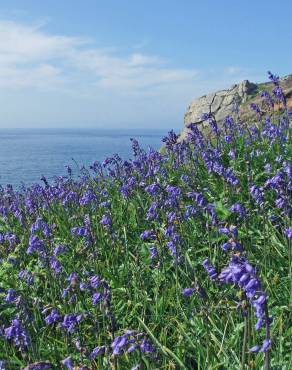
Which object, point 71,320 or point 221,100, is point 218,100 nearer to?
point 221,100

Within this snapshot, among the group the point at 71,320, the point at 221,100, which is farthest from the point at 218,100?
the point at 71,320

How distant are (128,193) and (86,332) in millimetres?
2558

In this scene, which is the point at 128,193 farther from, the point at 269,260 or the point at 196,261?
the point at 269,260

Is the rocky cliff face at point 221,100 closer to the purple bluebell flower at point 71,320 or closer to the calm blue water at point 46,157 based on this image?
the calm blue water at point 46,157

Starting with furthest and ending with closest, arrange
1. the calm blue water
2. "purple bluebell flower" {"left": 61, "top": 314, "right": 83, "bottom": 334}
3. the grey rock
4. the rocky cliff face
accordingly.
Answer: the calm blue water → the grey rock → the rocky cliff face → "purple bluebell flower" {"left": 61, "top": 314, "right": 83, "bottom": 334}

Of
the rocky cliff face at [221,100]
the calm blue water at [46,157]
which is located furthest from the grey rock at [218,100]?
the calm blue water at [46,157]

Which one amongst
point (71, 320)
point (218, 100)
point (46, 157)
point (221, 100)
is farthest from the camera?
point (46, 157)

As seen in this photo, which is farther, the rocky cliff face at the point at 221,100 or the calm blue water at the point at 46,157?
the calm blue water at the point at 46,157

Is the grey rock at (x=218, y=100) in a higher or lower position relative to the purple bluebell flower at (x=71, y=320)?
higher

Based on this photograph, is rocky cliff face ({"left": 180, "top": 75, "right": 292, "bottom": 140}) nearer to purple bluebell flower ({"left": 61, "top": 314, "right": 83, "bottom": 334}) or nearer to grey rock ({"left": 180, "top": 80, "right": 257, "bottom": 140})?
grey rock ({"left": 180, "top": 80, "right": 257, "bottom": 140})

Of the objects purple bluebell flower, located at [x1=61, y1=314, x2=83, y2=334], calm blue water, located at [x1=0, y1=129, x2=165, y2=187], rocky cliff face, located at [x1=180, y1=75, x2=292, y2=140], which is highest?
rocky cliff face, located at [x1=180, y1=75, x2=292, y2=140]

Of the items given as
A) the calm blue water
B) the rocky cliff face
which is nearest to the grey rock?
the rocky cliff face

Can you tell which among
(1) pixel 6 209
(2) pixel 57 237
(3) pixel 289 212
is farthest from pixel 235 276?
(1) pixel 6 209

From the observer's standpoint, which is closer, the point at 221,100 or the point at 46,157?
the point at 221,100
